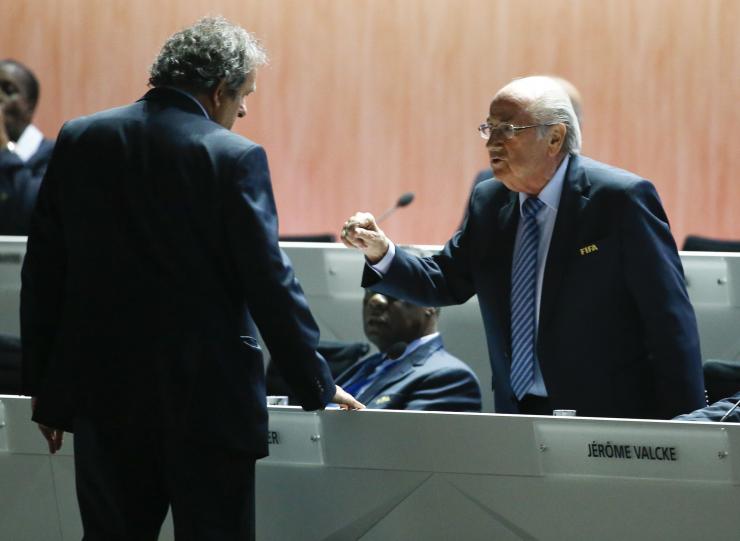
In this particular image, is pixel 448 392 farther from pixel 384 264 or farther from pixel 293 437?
pixel 293 437

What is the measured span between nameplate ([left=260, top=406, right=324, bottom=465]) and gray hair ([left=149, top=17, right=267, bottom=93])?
67 centimetres

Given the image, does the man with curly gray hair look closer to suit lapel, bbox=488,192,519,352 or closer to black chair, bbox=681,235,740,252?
suit lapel, bbox=488,192,519,352

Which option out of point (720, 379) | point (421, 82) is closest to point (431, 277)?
point (720, 379)

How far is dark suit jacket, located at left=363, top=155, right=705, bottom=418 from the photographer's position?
2914 mm

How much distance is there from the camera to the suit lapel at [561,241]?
3.01 m

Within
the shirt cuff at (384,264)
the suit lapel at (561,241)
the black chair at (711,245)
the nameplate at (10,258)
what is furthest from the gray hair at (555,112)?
the nameplate at (10,258)

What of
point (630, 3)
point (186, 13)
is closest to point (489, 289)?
point (630, 3)

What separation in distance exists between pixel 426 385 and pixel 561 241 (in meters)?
0.91

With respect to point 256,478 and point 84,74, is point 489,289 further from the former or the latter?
point 84,74

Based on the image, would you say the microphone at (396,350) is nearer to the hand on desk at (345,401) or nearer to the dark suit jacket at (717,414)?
the hand on desk at (345,401)

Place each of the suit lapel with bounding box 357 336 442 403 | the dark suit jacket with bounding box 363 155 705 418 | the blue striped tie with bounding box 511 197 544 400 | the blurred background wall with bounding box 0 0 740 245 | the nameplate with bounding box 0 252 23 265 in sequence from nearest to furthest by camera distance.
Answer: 1. the dark suit jacket with bounding box 363 155 705 418
2. the blue striped tie with bounding box 511 197 544 400
3. the suit lapel with bounding box 357 336 442 403
4. the nameplate with bounding box 0 252 23 265
5. the blurred background wall with bounding box 0 0 740 245

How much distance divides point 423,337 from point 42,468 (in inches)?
57.3

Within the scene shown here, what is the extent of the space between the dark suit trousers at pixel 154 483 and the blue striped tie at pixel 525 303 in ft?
2.64

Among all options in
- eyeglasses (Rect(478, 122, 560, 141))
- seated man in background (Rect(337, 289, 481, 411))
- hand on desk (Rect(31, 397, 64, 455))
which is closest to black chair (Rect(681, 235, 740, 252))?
seated man in background (Rect(337, 289, 481, 411))
